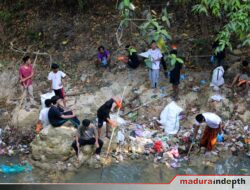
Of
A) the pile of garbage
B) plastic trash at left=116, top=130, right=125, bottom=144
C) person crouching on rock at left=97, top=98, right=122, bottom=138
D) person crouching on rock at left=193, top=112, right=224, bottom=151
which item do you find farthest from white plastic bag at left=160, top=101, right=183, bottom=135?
person crouching on rock at left=97, top=98, right=122, bottom=138

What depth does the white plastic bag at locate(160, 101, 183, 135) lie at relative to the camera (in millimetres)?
9953

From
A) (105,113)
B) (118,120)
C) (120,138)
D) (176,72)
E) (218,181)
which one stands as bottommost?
(218,181)

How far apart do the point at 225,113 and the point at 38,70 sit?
4870mm

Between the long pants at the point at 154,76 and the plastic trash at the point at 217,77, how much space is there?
1.24 metres

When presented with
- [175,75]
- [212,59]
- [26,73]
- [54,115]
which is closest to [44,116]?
[54,115]

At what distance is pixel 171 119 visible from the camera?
999cm

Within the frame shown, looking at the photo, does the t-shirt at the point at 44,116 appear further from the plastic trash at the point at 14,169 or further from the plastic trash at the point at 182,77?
the plastic trash at the point at 182,77

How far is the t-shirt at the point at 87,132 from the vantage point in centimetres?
902

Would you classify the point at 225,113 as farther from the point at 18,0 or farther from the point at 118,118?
the point at 18,0

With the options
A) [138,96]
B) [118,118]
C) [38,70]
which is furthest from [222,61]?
[38,70]

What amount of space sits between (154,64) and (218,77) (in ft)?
4.76

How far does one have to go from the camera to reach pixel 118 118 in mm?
10273

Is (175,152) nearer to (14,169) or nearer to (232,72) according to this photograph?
(232,72)

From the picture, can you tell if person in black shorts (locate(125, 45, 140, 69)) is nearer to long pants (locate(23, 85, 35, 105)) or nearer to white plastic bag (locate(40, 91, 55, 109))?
white plastic bag (locate(40, 91, 55, 109))
